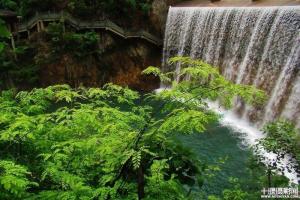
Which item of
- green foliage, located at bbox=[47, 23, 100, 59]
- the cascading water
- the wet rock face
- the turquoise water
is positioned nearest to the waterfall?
the cascading water

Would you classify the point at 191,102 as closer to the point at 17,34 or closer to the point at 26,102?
the point at 26,102

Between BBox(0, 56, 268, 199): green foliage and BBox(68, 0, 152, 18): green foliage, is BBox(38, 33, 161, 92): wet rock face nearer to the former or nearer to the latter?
BBox(68, 0, 152, 18): green foliage

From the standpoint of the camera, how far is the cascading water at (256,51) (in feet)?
55.3

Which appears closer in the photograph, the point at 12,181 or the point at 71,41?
the point at 12,181

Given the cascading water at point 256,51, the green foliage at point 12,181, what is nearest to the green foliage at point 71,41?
the cascading water at point 256,51

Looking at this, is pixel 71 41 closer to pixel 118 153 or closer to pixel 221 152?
pixel 221 152

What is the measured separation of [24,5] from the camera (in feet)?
93.4

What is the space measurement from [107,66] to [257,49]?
498 inches

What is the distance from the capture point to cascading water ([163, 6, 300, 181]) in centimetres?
1684

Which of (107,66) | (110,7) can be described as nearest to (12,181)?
(107,66)

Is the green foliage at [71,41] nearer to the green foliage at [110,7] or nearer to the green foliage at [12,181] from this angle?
the green foliage at [110,7]

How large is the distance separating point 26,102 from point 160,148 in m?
3.53

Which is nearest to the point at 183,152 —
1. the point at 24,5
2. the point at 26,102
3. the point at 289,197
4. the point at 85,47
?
the point at 26,102

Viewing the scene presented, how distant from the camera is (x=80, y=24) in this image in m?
27.1
